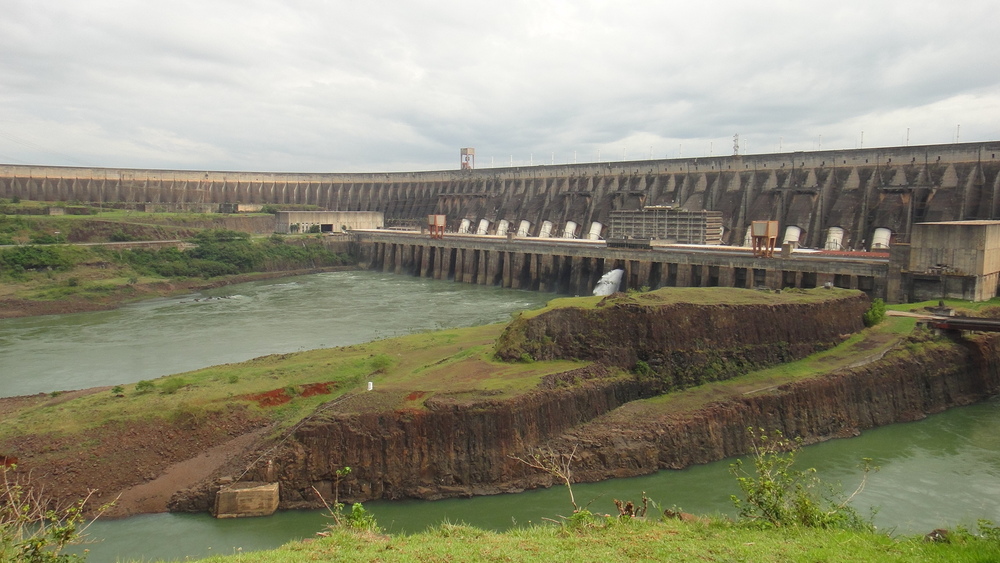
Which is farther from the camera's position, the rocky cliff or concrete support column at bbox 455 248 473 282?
concrete support column at bbox 455 248 473 282

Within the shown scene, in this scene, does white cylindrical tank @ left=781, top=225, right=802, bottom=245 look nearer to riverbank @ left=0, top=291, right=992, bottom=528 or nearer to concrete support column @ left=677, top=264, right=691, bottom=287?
concrete support column @ left=677, top=264, right=691, bottom=287

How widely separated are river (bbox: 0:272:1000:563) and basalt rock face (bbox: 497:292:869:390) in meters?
4.24

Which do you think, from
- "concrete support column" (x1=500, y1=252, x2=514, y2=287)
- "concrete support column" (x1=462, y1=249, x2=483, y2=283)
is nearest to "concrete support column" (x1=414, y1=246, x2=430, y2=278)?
"concrete support column" (x1=462, y1=249, x2=483, y2=283)

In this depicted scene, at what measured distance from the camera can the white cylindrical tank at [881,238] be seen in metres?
50.2

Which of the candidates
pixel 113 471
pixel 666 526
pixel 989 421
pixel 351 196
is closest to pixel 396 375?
pixel 113 471

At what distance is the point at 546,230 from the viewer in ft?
252

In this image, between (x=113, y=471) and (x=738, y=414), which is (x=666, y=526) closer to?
(x=738, y=414)

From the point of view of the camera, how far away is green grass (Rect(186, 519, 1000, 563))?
1226 cm

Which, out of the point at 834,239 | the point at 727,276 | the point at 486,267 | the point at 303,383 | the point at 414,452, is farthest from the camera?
the point at 486,267

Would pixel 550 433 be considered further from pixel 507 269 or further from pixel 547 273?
pixel 507 269

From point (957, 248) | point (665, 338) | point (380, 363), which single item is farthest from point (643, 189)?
point (380, 363)

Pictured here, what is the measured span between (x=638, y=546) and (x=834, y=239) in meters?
47.7

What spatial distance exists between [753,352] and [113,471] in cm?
2232

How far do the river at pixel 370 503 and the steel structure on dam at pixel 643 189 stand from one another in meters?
21.3
